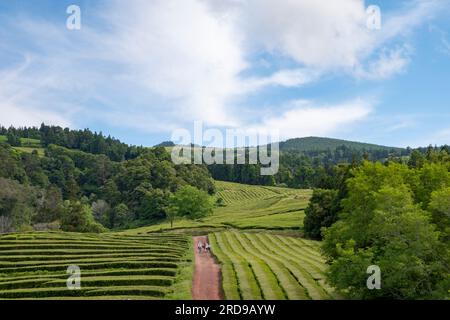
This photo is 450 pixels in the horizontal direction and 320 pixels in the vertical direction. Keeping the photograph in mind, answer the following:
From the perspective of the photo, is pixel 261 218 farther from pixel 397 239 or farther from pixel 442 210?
pixel 442 210

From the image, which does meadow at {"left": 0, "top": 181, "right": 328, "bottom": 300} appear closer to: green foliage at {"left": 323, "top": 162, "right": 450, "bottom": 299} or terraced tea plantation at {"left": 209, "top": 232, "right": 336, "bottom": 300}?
terraced tea plantation at {"left": 209, "top": 232, "right": 336, "bottom": 300}

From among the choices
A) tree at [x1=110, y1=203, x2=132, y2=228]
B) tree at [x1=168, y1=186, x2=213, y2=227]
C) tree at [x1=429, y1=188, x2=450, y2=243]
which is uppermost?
tree at [x1=429, y1=188, x2=450, y2=243]

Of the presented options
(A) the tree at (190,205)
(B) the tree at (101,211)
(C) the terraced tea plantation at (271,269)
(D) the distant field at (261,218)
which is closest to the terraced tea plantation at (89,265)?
(C) the terraced tea plantation at (271,269)

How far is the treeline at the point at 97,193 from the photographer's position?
422 feet

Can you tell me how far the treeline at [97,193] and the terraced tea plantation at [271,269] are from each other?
4731cm

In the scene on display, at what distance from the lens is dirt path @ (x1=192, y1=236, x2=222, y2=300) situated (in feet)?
129

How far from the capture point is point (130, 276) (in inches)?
1817

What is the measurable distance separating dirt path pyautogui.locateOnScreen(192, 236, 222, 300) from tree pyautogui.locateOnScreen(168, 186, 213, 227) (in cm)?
5490

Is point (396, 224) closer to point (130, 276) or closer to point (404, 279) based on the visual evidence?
point (404, 279)

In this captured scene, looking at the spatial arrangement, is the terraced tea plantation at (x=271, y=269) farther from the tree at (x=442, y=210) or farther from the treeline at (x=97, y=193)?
the treeline at (x=97, y=193)

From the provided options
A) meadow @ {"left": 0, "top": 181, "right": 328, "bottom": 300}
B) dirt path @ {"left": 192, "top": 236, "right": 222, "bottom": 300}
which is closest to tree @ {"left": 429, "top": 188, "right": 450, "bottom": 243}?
meadow @ {"left": 0, "top": 181, "right": 328, "bottom": 300}

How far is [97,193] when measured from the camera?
187m

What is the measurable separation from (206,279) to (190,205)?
72376mm
